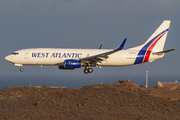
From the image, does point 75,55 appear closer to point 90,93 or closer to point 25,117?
point 90,93

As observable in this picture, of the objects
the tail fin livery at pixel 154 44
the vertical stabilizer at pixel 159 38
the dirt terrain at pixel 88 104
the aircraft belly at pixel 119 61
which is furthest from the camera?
the vertical stabilizer at pixel 159 38

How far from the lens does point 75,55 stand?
45.6 m

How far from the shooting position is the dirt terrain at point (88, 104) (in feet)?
88.8

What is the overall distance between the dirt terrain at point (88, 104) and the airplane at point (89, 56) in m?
7.65

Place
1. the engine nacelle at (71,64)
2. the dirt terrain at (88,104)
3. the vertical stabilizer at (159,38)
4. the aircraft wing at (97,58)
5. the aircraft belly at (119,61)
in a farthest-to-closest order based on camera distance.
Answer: the vertical stabilizer at (159,38) → the aircraft belly at (119,61) → the aircraft wing at (97,58) → the engine nacelle at (71,64) → the dirt terrain at (88,104)

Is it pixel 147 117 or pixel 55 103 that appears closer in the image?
pixel 147 117

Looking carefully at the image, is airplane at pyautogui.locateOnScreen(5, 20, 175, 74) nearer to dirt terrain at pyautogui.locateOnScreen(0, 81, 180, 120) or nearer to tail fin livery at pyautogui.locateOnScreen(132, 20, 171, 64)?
tail fin livery at pyautogui.locateOnScreen(132, 20, 171, 64)

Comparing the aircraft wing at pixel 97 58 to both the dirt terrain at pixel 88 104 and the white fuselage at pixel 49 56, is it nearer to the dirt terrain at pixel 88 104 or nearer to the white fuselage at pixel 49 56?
the white fuselage at pixel 49 56

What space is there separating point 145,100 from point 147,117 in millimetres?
6458

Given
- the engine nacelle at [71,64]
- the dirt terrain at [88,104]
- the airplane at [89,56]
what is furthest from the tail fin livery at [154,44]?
the engine nacelle at [71,64]

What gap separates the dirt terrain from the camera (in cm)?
2706

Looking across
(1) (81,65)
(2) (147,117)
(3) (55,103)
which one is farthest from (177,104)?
(1) (81,65)

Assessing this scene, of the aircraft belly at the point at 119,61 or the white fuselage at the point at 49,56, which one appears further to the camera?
the aircraft belly at the point at 119,61

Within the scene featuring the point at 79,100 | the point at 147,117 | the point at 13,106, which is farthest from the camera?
the point at 79,100
